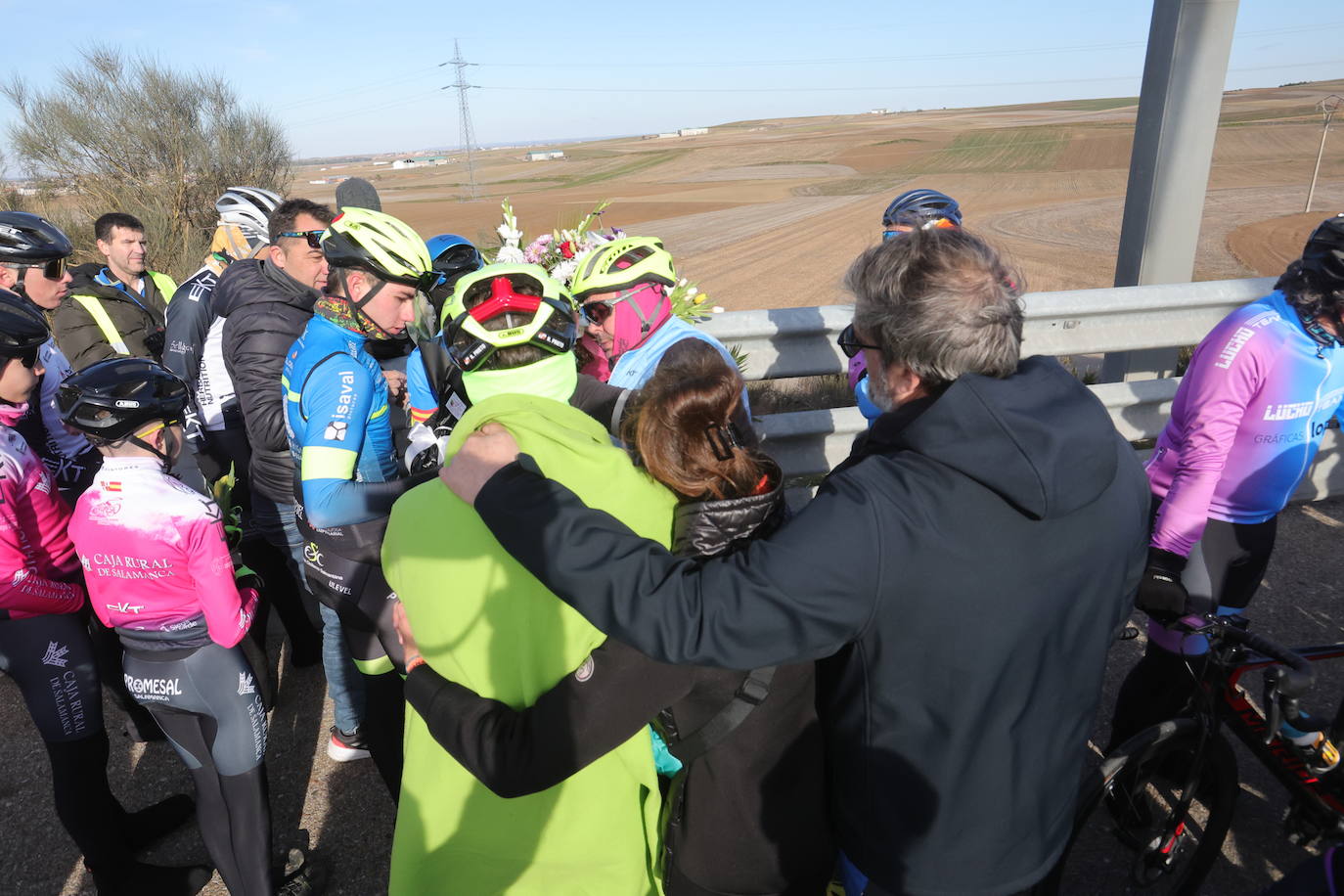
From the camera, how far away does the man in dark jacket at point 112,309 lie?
5.45 metres

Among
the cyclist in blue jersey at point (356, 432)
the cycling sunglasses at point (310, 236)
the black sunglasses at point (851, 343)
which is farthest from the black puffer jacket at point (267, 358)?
the black sunglasses at point (851, 343)

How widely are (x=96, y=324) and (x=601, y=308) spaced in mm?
4039

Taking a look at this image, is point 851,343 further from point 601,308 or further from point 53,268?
point 53,268

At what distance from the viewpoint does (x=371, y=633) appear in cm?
310

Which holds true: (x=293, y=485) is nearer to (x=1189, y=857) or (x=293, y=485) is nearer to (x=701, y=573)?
(x=701, y=573)

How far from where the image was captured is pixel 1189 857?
3.13 metres

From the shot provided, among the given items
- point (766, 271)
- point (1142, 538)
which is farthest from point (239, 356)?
point (766, 271)

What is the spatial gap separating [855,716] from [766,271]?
18285 mm

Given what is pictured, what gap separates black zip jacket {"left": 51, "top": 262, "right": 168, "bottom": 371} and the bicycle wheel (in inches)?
233

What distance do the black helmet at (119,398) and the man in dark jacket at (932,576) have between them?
5.32ft

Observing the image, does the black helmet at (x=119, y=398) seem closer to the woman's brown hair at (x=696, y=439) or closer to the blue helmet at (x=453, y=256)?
the blue helmet at (x=453, y=256)

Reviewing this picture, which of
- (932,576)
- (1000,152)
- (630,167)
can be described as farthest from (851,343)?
(630,167)

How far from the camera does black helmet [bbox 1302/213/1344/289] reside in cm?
285

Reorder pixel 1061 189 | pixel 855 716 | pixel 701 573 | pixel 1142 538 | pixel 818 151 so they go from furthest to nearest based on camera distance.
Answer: pixel 818 151 < pixel 1061 189 < pixel 1142 538 < pixel 855 716 < pixel 701 573
